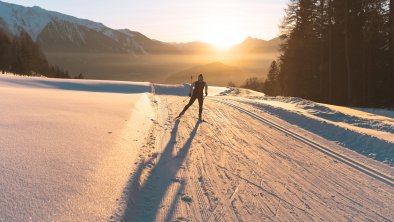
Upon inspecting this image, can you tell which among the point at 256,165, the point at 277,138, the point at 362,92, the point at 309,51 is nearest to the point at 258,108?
the point at 277,138

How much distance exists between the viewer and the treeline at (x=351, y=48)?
3297cm

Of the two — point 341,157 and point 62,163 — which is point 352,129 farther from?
point 62,163

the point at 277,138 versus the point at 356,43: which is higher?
the point at 356,43

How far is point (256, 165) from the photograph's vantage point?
8.73 meters

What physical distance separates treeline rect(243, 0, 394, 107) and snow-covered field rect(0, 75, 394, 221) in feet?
67.6

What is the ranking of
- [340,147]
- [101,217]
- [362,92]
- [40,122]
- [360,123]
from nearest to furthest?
[101,217]
[40,122]
[340,147]
[360,123]
[362,92]

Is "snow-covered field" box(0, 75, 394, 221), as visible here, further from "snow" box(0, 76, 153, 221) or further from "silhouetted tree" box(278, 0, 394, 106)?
"silhouetted tree" box(278, 0, 394, 106)

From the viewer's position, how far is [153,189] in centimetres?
688

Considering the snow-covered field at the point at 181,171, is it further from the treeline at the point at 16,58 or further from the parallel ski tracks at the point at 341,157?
the treeline at the point at 16,58

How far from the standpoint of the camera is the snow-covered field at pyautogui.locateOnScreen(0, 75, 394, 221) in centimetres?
562

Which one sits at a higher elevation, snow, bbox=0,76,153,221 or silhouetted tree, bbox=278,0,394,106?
silhouetted tree, bbox=278,0,394,106

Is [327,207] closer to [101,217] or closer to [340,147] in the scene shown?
[101,217]

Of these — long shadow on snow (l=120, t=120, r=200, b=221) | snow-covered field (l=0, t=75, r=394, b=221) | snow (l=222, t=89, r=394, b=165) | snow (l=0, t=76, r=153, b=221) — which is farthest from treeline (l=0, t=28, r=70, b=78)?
long shadow on snow (l=120, t=120, r=200, b=221)

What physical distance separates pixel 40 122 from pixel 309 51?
40.0 m
